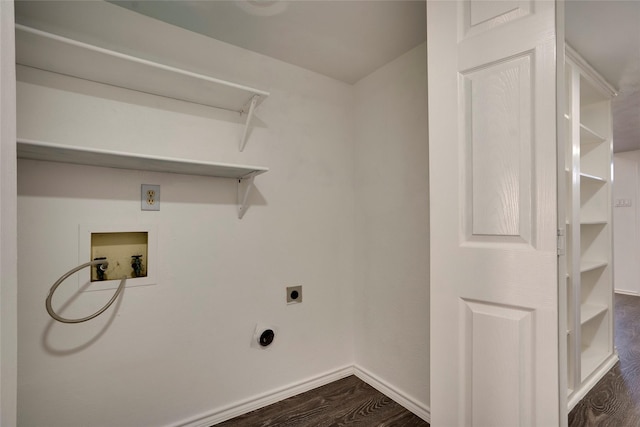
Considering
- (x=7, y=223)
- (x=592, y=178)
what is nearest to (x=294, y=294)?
(x=7, y=223)

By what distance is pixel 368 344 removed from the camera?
81.1 inches

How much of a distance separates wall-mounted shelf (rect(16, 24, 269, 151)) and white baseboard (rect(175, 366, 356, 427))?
5.02 ft

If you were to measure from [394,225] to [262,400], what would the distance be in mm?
1330

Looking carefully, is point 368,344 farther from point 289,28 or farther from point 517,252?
point 289,28

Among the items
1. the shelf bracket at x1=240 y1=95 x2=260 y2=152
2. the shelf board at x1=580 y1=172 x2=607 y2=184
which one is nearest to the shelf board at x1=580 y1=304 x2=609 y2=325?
the shelf board at x1=580 y1=172 x2=607 y2=184

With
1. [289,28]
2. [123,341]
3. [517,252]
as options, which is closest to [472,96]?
[517,252]

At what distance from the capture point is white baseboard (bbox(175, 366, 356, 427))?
1.58 metres

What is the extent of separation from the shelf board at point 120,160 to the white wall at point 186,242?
0.07 m

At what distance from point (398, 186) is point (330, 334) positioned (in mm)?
1125

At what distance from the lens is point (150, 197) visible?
148cm

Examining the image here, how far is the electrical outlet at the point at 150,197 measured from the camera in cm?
147

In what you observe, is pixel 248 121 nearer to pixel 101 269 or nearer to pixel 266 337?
pixel 101 269

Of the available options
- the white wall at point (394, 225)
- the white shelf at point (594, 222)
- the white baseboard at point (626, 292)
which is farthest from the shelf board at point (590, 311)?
the white baseboard at point (626, 292)

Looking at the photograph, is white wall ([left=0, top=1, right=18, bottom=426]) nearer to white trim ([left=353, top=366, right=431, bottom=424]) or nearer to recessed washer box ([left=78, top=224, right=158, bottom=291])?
recessed washer box ([left=78, top=224, right=158, bottom=291])
